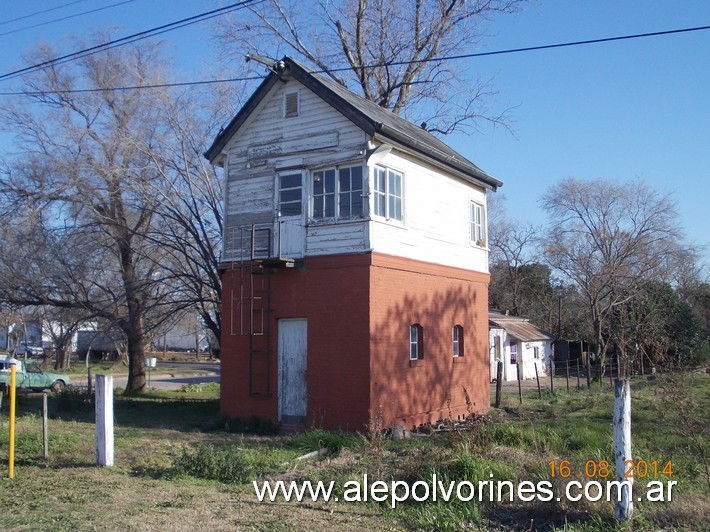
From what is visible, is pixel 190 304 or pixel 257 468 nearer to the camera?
pixel 257 468

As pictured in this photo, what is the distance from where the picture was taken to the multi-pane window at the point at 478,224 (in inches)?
787

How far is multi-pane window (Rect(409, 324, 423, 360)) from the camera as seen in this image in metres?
16.8

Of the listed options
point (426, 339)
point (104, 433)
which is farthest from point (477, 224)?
point (104, 433)

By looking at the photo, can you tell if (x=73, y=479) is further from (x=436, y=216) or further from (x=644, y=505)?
(x=436, y=216)

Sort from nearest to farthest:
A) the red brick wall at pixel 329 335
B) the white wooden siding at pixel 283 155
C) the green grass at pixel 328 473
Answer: the green grass at pixel 328 473 < the red brick wall at pixel 329 335 < the white wooden siding at pixel 283 155

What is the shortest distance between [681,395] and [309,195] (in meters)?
9.98

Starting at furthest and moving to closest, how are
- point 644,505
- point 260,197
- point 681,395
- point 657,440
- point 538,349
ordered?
point 538,349 < point 260,197 < point 657,440 < point 681,395 < point 644,505

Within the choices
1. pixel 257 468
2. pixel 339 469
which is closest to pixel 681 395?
pixel 339 469

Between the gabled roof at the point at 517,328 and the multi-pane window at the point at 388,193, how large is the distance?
19.9 m

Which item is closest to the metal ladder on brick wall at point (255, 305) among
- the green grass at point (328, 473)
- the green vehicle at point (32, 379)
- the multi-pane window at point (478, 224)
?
the green grass at point (328, 473)

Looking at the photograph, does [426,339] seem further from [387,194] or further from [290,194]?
[290,194]

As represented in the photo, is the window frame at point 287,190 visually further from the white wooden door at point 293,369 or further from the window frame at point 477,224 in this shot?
the window frame at point 477,224

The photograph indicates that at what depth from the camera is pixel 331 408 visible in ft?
50.0

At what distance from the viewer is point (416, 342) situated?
1697 cm
